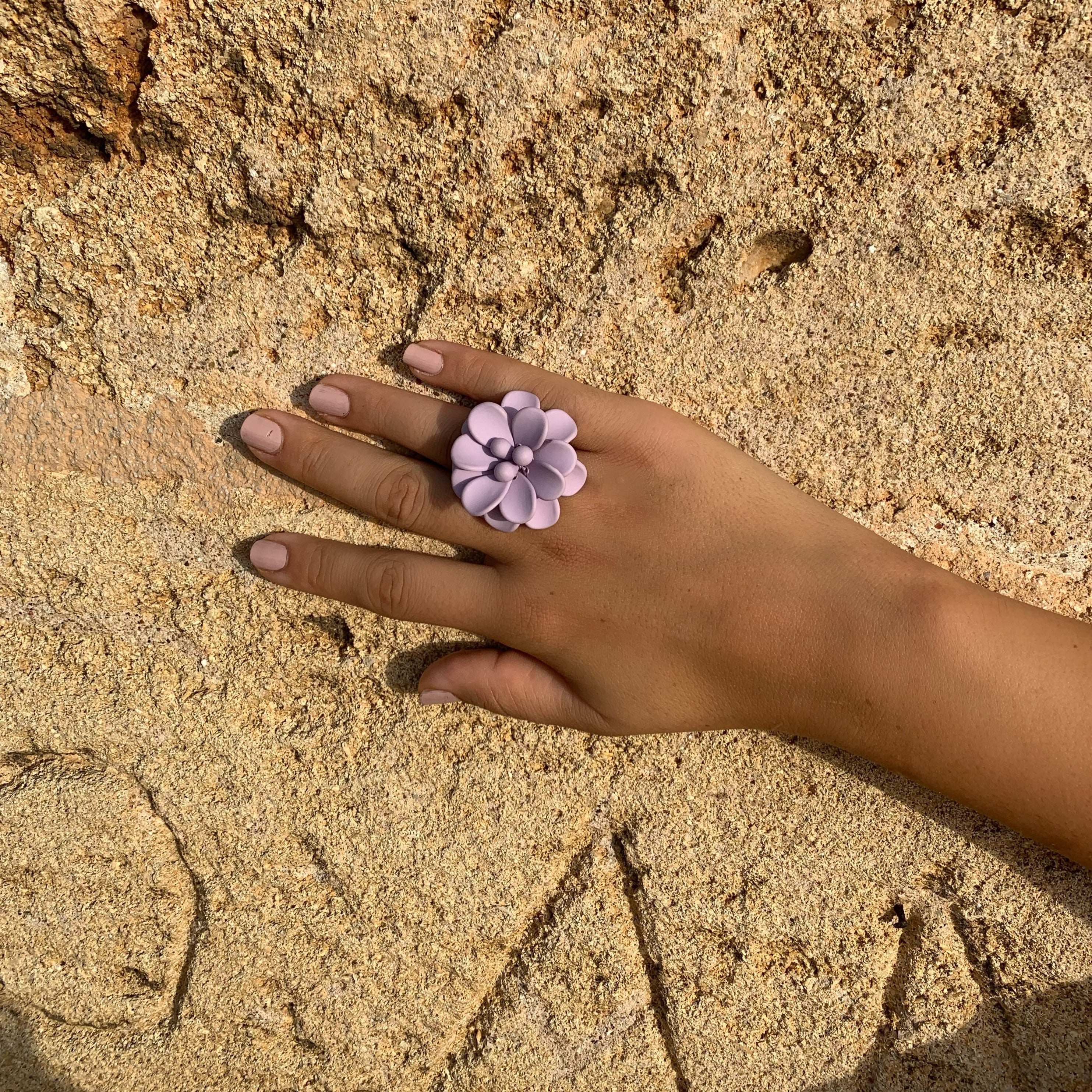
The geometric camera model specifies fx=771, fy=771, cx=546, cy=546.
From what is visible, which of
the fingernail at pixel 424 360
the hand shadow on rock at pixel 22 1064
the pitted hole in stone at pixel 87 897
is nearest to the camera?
the fingernail at pixel 424 360

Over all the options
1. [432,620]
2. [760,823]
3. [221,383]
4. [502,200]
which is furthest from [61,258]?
[760,823]

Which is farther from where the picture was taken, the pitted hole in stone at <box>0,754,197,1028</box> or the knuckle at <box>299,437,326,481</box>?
the pitted hole in stone at <box>0,754,197,1028</box>

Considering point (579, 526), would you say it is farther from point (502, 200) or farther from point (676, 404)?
point (502, 200)

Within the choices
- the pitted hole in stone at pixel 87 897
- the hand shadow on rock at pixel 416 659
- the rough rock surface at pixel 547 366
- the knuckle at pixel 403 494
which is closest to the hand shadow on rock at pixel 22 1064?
the pitted hole in stone at pixel 87 897

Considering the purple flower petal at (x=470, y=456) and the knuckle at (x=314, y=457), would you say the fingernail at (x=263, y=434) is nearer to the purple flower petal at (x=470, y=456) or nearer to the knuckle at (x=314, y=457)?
the knuckle at (x=314, y=457)

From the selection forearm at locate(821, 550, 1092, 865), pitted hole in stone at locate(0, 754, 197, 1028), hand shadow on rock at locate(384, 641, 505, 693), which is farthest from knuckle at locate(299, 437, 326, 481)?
forearm at locate(821, 550, 1092, 865)

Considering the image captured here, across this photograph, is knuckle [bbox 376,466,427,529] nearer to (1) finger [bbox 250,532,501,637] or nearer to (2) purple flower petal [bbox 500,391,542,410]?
(1) finger [bbox 250,532,501,637]
